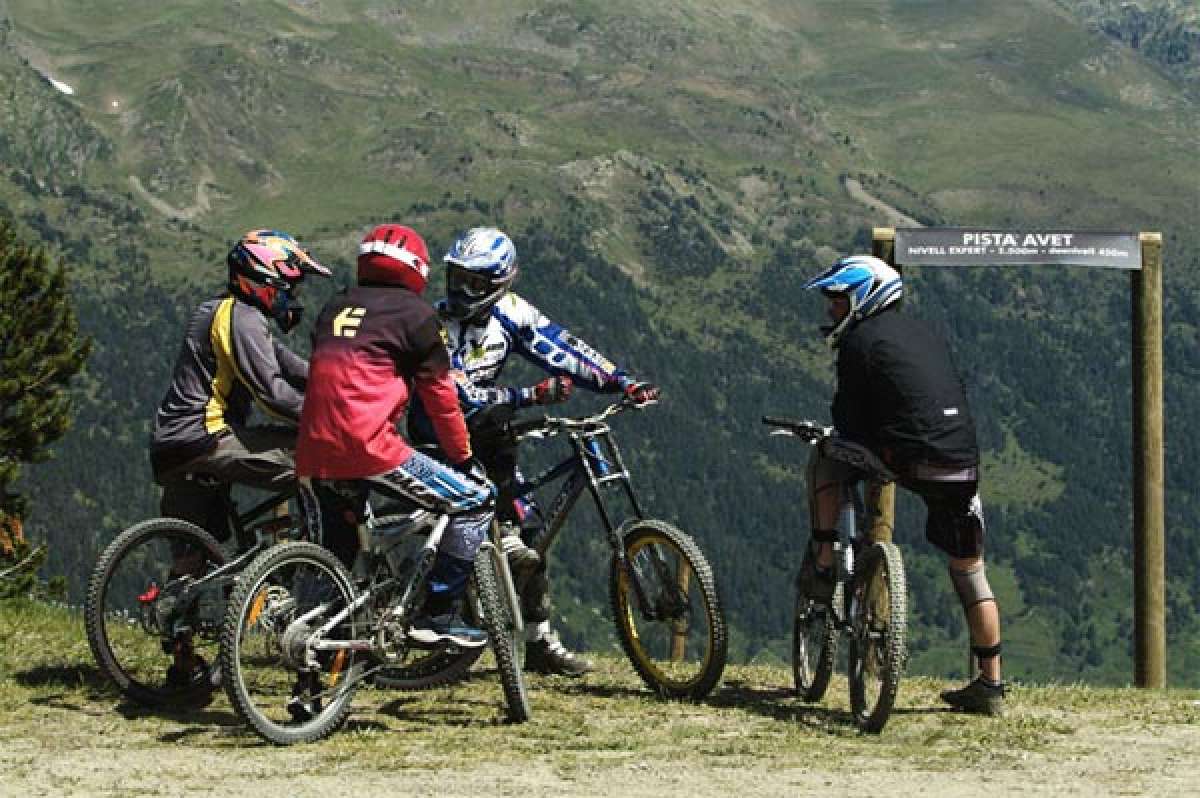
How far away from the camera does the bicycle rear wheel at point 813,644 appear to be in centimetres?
1081

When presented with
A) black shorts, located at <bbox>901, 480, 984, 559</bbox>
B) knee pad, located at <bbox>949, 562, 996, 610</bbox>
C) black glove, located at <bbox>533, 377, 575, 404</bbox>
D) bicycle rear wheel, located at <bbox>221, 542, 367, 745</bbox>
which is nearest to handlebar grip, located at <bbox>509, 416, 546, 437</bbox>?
black glove, located at <bbox>533, 377, 575, 404</bbox>

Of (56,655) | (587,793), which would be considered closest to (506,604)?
(587,793)

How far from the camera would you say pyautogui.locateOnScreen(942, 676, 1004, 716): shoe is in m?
10.5

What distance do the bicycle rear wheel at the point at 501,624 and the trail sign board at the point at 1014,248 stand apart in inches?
212

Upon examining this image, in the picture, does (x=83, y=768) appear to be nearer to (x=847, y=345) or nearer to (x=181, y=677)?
(x=181, y=677)

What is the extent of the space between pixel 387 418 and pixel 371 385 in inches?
7.8

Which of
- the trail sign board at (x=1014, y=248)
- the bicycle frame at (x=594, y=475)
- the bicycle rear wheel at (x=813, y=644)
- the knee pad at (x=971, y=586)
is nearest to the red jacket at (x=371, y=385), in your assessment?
the bicycle frame at (x=594, y=475)

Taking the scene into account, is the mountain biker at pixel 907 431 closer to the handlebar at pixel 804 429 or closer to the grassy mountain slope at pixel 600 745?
the handlebar at pixel 804 429

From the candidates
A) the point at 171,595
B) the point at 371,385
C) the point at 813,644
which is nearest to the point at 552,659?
the point at 813,644

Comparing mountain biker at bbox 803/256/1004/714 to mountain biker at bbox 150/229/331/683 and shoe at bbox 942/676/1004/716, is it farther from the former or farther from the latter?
mountain biker at bbox 150/229/331/683

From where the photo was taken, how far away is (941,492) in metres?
10.2

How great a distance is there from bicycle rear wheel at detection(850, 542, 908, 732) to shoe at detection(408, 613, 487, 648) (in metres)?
2.15

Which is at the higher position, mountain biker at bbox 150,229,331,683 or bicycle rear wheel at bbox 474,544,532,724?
mountain biker at bbox 150,229,331,683

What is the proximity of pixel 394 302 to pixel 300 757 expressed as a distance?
2.43 metres
